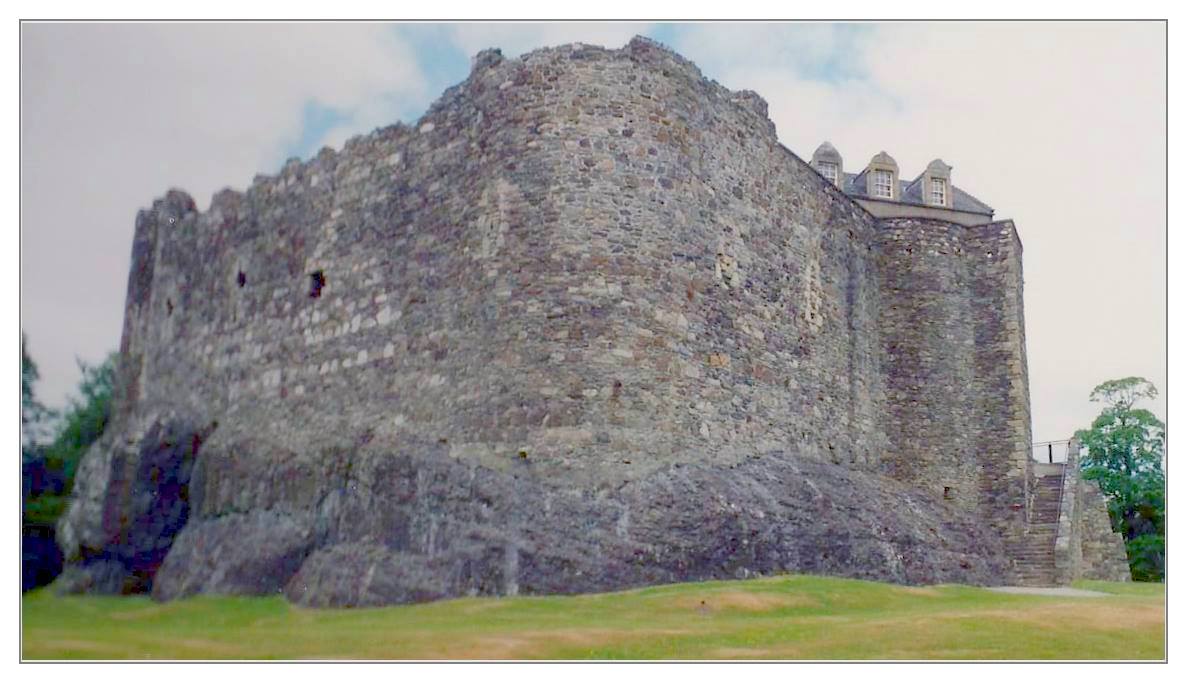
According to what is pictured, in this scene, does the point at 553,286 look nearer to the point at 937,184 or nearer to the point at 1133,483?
the point at 1133,483

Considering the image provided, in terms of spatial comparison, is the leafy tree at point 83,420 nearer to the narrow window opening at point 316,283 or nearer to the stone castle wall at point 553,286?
the stone castle wall at point 553,286

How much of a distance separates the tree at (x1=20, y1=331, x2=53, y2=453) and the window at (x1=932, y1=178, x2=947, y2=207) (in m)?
22.9

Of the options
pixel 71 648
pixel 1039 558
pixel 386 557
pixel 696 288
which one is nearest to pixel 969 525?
pixel 1039 558

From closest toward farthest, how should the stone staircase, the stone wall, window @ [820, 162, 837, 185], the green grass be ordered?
the green grass, the stone staircase, the stone wall, window @ [820, 162, 837, 185]

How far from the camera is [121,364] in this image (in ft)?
80.7

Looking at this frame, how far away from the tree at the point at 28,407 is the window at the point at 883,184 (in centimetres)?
2237

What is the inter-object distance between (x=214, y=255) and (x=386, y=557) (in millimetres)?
9202

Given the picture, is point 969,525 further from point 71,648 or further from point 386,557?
point 71,648

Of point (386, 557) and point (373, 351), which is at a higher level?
point (373, 351)

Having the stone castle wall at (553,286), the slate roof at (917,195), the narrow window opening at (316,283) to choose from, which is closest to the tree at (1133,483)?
the stone castle wall at (553,286)

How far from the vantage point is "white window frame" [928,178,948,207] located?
108 feet

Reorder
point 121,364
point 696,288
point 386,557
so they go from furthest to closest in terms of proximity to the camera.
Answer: point 121,364, point 696,288, point 386,557

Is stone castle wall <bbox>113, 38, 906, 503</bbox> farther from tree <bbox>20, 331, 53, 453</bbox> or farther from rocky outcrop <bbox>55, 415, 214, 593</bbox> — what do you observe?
tree <bbox>20, 331, 53, 453</bbox>

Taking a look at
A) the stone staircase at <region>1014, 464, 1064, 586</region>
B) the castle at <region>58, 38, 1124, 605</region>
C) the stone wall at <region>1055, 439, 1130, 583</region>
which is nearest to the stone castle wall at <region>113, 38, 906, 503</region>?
the castle at <region>58, 38, 1124, 605</region>
